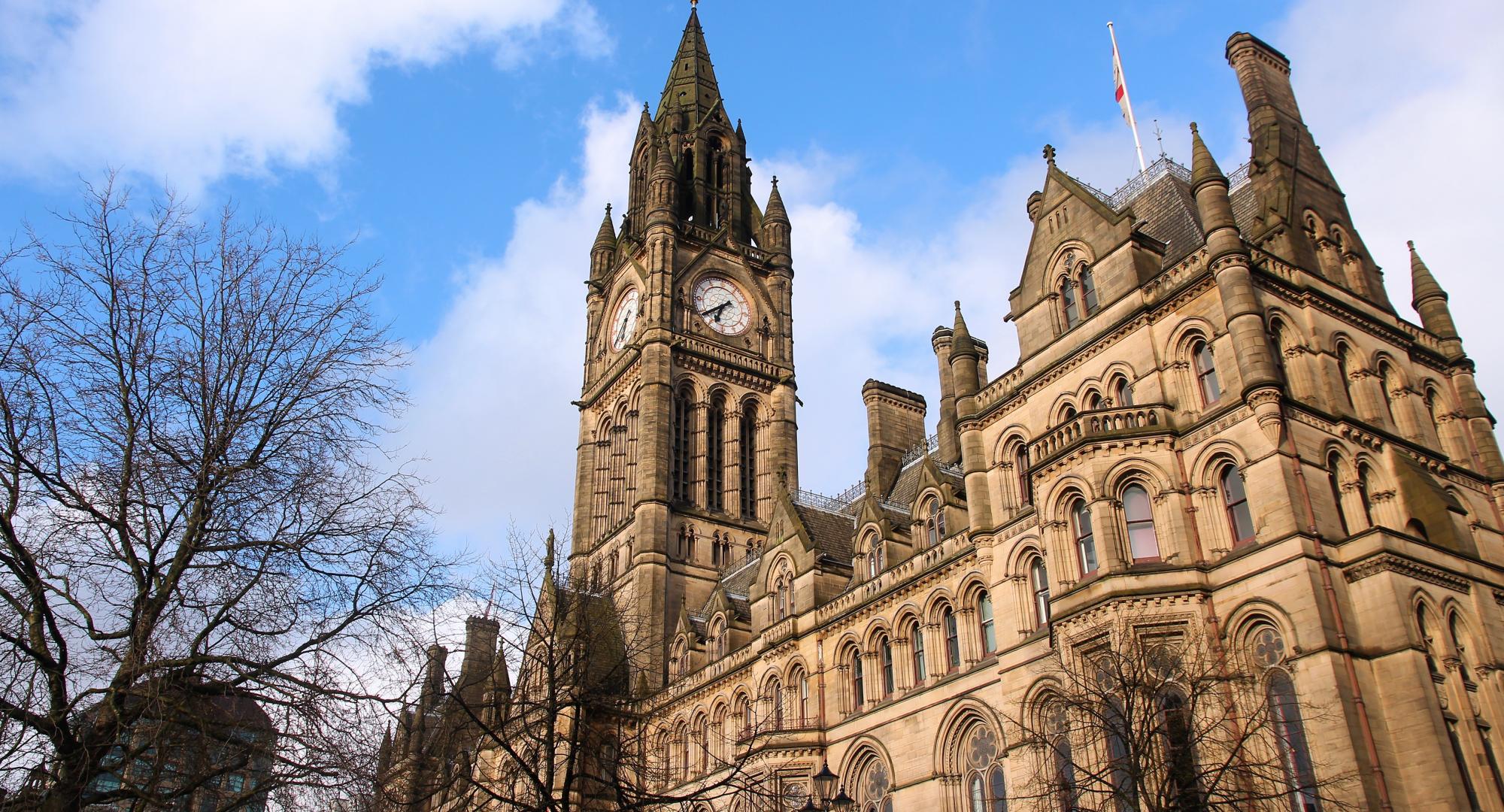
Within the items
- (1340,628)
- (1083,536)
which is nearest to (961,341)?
(1083,536)

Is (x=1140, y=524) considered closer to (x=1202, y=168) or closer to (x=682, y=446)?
(x=1202, y=168)

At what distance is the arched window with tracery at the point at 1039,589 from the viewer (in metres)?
25.0

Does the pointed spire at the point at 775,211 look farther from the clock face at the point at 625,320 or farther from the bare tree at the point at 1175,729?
the bare tree at the point at 1175,729

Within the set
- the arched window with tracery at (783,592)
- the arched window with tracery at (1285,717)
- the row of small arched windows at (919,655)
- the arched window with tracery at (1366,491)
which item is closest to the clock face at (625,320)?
the arched window with tracery at (783,592)

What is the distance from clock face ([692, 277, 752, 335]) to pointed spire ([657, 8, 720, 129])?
1095cm

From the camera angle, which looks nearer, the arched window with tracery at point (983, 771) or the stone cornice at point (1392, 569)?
the stone cornice at point (1392, 569)

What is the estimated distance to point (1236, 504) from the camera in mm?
21562

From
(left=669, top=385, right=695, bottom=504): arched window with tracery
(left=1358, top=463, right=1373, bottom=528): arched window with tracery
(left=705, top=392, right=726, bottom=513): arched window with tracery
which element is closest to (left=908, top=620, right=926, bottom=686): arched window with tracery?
(left=1358, top=463, right=1373, bottom=528): arched window with tracery

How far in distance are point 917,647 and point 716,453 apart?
2533 centimetres

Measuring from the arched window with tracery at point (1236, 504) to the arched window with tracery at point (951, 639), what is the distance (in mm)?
7930

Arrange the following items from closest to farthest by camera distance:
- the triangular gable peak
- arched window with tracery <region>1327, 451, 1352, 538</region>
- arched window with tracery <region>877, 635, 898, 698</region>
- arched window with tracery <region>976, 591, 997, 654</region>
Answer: arched window with tracery <region>1327, 451, 1352, 538</region>
the triangular gable peak
arched window with tracery <region>976, 591, 997, 654</region>
arched window with tracery <region>877, 635, 898, 698</region>

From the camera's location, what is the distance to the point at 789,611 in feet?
116

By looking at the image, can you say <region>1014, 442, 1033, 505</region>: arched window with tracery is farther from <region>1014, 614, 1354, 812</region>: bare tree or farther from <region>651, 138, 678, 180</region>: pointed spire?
<region>651, 138, 678, 180</region>: pointed spire

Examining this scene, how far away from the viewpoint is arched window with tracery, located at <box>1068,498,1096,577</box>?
75.0 ft
